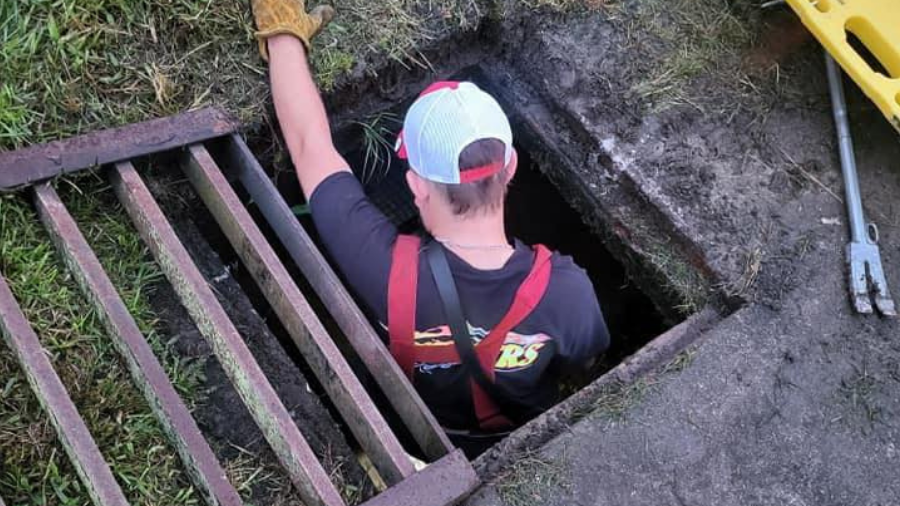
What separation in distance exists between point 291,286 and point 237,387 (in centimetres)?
28

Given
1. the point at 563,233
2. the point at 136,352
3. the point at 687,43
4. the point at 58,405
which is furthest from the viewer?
the point at 563,233

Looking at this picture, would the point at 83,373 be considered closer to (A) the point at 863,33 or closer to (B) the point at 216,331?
(B) the point at 216,331

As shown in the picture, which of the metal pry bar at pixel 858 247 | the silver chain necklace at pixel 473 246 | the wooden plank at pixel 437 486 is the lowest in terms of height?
the metal pry bar at pixel 858 247

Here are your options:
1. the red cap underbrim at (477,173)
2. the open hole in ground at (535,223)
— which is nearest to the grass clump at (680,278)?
the open hole in ground at (535,223)

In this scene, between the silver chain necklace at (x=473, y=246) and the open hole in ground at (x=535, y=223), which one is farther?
the open hole in ground at (x=535, y=223)

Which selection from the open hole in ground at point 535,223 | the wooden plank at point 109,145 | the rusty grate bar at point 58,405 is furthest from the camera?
the open hole in ground at point 535,223

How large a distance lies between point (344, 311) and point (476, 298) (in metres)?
0.39

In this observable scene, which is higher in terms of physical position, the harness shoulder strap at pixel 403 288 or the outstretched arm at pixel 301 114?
the outstretched arm at pixel 301 114

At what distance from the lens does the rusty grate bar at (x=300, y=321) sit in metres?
2.10

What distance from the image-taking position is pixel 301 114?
2.49 metres

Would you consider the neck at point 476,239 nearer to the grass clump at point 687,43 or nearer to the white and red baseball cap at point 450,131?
the white and red baseball cap at point 450,131

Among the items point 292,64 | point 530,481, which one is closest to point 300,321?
point 530,481

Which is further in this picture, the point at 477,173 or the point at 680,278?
the point at 680,278

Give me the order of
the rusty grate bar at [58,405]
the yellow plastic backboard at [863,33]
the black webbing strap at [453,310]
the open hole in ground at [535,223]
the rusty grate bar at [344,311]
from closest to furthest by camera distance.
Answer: the rusty grate bar at [58,405] → the black webbing strap at [453,310] → the rusty grate bar at [344,311] → the yellow plastic backboard at [863,33] → the open hole in ground at [535,223]
